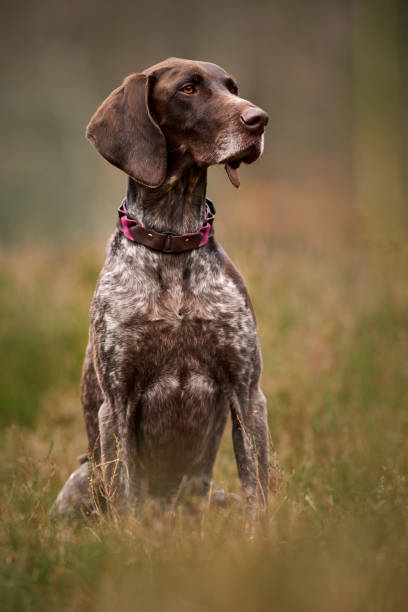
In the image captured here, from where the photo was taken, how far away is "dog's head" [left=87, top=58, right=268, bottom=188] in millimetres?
2875

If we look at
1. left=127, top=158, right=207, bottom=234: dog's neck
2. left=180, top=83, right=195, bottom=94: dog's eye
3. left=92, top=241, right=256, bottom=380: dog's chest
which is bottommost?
left=92, top=241, right=256, bottom=380: dog's chest

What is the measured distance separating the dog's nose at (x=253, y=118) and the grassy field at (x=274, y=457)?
137 centimetres

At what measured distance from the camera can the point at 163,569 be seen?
2023 mm

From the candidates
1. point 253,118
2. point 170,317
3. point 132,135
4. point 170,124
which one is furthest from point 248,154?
point 170,317

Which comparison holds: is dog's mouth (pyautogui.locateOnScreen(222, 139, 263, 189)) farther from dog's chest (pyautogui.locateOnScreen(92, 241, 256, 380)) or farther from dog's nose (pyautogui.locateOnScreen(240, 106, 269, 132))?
dog's chest (pyautogui.locateOnScreen(92, 241, 256, 380))

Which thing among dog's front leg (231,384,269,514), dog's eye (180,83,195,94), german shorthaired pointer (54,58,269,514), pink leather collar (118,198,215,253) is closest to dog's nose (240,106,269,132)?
german shorthaired pointer (54,58,269,514)

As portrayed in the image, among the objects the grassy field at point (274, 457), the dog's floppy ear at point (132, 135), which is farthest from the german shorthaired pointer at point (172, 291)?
the grassy field at point (274, 457)

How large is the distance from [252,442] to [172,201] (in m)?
1.15

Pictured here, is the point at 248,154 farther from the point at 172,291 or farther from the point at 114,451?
the point at 114,451

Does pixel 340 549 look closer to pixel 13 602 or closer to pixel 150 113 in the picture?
pixel 13 602

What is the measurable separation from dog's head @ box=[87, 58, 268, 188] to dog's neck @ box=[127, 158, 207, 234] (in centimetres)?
8

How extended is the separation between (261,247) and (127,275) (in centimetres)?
284

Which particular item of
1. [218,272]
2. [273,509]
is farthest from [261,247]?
[273,509]

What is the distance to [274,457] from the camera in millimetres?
2705
